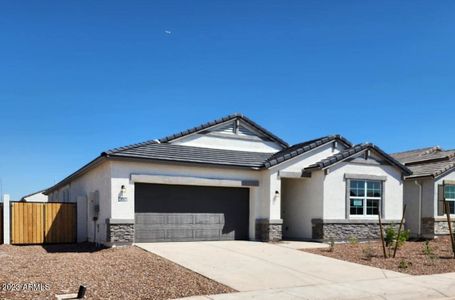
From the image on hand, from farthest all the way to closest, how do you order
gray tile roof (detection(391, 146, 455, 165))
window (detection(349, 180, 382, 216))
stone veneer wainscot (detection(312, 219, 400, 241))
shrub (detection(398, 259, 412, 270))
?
gray tile roof (detection(391, 146, 455, 165)) < window (detection(349, 180, 382, 216)) < stone veneer wainscot (detection(312, 219, 400, 241)) < shrub (detection(398, 259, 412, 270))

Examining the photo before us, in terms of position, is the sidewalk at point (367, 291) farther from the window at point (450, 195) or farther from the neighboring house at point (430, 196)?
the window at point (450, 195)

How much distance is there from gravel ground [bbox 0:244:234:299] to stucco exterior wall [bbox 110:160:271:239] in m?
2.74

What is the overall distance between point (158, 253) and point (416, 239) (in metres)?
13.2

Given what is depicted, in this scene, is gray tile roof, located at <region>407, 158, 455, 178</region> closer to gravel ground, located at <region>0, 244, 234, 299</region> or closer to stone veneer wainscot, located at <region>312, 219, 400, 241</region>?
stone veneer wainscot, located at <region>312, 219, 400, 241</region>

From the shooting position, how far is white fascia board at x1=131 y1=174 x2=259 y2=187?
1686 centimetres

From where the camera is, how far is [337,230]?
1870cm

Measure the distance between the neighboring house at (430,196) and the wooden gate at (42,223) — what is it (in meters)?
15.9

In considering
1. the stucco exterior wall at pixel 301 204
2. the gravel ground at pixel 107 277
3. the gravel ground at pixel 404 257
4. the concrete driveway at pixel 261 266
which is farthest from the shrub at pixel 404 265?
the gravel ground at pixel 107 277

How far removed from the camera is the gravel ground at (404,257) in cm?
1276

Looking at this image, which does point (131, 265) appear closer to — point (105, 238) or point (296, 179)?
point (105, 238)

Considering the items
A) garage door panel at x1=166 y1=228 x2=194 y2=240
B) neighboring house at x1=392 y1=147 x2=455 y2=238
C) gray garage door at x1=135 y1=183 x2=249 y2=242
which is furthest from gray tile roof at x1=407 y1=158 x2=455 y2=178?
garage door panel at x1=166 y1=228 x2=194 y2=240

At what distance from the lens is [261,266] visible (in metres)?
12.5

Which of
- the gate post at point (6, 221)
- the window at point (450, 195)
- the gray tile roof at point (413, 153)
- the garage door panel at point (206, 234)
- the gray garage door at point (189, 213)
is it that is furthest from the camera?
the gray tile roof at point (413, 153)


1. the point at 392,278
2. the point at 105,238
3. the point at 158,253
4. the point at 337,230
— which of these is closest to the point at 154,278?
the point at 158,253
